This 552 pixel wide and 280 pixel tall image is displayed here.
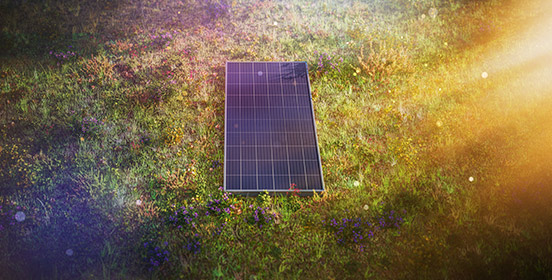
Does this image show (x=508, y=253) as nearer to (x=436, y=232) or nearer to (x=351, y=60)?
(x=436, y=232)

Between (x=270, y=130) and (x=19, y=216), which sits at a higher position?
(x=270, y=130)

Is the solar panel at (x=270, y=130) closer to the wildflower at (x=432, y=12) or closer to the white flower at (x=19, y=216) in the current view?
the white flower at (x=19, y=216)

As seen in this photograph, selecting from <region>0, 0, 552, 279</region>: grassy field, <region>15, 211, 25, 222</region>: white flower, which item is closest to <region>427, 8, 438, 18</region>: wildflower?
<region>0, 0, 552, 279</region>: grassy field

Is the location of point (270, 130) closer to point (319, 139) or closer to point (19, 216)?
point (319, 139)

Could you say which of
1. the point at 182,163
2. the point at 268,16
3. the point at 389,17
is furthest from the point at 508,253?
the point at 268,16

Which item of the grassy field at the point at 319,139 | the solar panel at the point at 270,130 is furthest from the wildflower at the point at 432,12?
the solar panel at the point at 270,130

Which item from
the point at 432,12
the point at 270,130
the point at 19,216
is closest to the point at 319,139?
the point at 270,130
